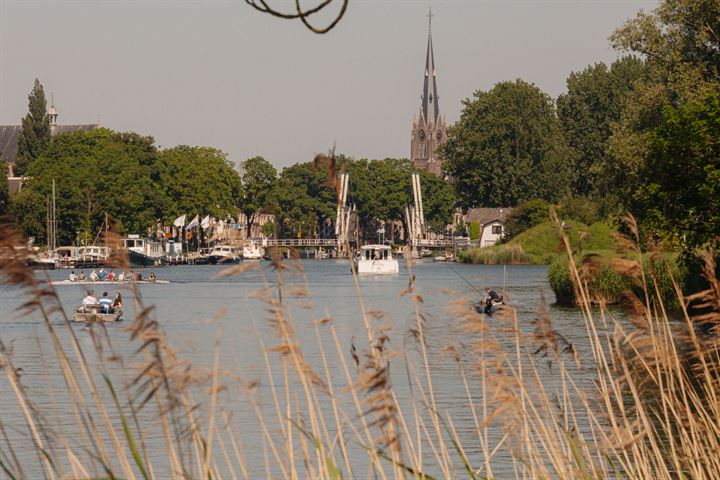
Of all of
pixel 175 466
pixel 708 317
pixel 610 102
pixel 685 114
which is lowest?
pixel 175 466

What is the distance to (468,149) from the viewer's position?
13962 cm

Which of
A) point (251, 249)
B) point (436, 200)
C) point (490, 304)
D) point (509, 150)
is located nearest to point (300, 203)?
point (436, 200)

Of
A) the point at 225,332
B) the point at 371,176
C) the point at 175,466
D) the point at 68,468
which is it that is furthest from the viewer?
the point at 371,176

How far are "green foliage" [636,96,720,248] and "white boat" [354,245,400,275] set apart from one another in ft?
229

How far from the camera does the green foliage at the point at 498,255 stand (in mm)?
125188

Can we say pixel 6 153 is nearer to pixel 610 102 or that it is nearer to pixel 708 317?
pixel 610 102

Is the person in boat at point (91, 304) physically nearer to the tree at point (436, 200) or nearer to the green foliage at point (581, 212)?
the green foliage at point (581, 212)

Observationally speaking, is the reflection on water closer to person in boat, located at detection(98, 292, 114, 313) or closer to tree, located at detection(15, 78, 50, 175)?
person in boat, located at detection(98, 292, 114, 313)

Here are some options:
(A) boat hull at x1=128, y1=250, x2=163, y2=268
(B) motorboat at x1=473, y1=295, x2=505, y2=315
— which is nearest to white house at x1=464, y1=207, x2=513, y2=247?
(A) boat hull at x1=128, y1=250, x2=163, y2=268

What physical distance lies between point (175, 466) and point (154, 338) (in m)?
0.87

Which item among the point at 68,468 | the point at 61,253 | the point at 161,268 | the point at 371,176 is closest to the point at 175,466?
the point at 68,468

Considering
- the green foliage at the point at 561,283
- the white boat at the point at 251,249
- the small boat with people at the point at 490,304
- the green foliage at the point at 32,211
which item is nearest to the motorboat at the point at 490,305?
the small boat with people at the point at 490,304

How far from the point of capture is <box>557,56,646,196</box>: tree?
465 ft

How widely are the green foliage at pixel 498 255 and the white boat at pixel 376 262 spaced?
493 inches
